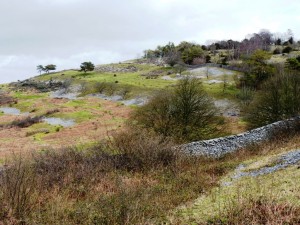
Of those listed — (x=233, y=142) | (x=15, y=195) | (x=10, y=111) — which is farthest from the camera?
(x=10, y=111)

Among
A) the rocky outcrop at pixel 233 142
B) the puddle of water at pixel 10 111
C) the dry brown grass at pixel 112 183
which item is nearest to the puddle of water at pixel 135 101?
the puddle of water at pixel 10 111

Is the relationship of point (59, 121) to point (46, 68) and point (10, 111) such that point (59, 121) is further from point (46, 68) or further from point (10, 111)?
point (46, 68)

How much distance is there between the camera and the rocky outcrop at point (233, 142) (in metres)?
27.3

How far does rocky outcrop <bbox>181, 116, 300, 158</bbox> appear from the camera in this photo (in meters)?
27.3

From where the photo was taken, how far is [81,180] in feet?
54.5

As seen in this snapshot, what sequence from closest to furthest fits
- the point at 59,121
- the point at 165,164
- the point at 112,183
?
1. the point at 112,183
2. the point at 165,164
3. the point at 59,121

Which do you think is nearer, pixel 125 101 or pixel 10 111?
pixel 125 101

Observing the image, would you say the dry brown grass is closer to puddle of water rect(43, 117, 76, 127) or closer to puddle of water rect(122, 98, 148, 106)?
puddle of water rect(43, 117, 76, 127)

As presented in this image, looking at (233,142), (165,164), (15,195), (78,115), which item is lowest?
(78,115)

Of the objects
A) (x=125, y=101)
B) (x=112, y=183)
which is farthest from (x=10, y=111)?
(x=112, y=183)

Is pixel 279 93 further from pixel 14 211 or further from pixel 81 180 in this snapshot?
pixel 14 211

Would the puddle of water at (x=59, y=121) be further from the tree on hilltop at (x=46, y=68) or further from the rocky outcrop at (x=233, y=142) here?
the tree on hilltop at (x=46, y=68)

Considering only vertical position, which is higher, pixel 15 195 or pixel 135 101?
pixel 15 195

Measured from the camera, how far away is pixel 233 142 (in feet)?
96.0
